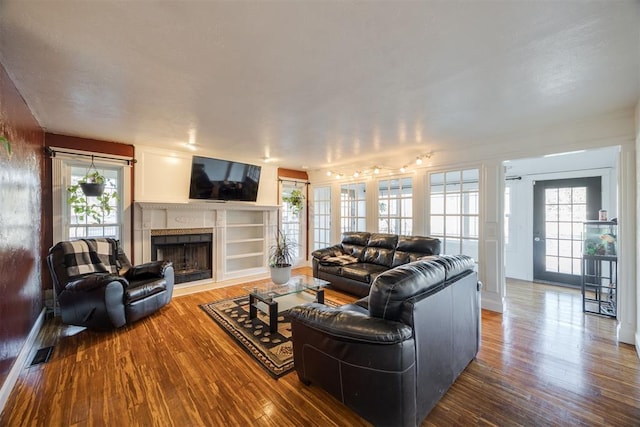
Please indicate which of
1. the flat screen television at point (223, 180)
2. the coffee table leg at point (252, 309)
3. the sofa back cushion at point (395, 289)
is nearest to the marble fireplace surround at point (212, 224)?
the flat screen television at point (223, 180)

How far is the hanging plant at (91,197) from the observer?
3520mm

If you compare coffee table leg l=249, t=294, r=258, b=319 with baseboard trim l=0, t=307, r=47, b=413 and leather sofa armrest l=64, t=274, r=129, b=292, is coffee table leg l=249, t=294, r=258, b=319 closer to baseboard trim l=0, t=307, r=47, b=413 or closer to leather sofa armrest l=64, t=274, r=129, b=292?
leather sofa armrest l=64, t=274, r=129, b=292

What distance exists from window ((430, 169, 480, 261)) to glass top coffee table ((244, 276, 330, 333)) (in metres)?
2.29

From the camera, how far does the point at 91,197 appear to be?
3.75 metres

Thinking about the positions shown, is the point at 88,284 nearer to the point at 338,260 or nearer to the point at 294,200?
the point at 338,260

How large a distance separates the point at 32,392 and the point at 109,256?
1.81m

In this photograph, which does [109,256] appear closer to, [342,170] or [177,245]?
[177,245]

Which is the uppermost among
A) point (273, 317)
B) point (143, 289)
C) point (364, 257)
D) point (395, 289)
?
point (395, 289)

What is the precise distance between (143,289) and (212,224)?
1.90m

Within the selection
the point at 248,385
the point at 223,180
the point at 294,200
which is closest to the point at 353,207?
the point at 294,200

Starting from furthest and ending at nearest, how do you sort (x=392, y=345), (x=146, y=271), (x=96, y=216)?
(x=96, y=216) → (x=146, y=271) → (x=392, y=345)

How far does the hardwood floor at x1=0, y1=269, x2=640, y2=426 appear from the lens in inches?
67.6

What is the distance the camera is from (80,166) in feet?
12.4

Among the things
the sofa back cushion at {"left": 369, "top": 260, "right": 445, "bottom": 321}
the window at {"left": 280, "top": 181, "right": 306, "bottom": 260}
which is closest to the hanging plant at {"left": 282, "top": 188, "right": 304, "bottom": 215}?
the window at {"left": 280, "top": 181, "right": 306, "bottom": 260}
